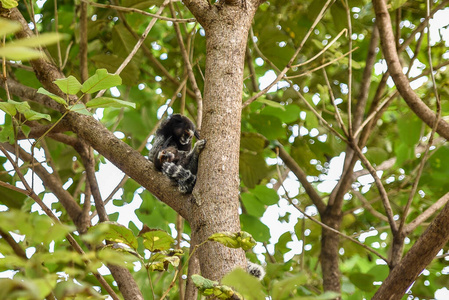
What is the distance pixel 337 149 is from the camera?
14.4 feet

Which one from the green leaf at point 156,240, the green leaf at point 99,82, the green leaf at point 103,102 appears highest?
the green leaf at point 99,82

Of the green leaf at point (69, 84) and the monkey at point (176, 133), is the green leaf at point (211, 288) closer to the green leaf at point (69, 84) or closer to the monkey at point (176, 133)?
the green leaf at point (69, 84)

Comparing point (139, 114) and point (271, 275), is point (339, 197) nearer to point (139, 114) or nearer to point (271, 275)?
point (271, 275)

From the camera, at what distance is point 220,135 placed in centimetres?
212

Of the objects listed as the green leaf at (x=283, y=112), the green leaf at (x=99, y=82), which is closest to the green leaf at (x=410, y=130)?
the green leaf at (x=283, y=112)

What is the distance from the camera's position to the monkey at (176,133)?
13.3ft

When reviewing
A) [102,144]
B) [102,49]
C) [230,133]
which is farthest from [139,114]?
[230,133]

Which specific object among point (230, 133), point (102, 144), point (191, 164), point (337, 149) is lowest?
point (230, 133)

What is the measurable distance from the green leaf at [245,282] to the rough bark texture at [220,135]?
31.3 inches

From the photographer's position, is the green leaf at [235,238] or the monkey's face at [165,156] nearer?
the green leaf at [235,238]

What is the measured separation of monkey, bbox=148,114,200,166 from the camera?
405 centimetres

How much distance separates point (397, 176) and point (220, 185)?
9.95 ft

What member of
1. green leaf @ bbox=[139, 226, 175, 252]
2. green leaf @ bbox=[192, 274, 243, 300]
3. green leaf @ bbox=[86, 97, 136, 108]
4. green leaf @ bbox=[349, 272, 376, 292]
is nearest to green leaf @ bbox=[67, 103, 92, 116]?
green leaf @ bbox=[86, 97, 136, 108]

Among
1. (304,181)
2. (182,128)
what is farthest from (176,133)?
(304,181)
